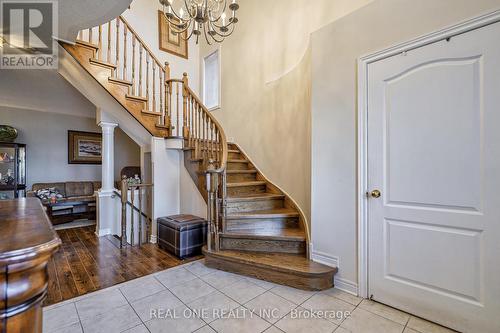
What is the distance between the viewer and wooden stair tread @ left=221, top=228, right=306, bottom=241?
258 centimetres

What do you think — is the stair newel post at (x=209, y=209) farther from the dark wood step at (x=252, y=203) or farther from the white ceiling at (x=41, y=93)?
the white ceiling at (x=41, y=93)

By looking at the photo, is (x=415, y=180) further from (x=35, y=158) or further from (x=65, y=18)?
(x=35, y=158)

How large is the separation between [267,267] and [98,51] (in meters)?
3.38

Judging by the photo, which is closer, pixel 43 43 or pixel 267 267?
pixel 267 267

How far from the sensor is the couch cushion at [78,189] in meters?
5.84

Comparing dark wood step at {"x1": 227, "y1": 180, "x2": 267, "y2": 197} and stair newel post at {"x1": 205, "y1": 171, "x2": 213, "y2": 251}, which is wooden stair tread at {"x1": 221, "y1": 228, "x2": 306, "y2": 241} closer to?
stair newel post at {"x1": 205, "y1": 171, "x2": 213, "y2": 251}

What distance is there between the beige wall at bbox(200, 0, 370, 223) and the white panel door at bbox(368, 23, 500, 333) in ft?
3.48

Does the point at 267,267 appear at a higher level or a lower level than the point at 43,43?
lower

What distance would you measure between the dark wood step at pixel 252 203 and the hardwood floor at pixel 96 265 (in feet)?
2.65

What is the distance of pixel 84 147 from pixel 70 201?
6.06 feet

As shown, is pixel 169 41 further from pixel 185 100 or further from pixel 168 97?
pixel 185 100

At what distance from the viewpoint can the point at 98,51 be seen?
3.07 m

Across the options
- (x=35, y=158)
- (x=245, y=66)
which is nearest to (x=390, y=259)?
(x=245, y=66)

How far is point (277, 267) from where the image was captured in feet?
7.39
